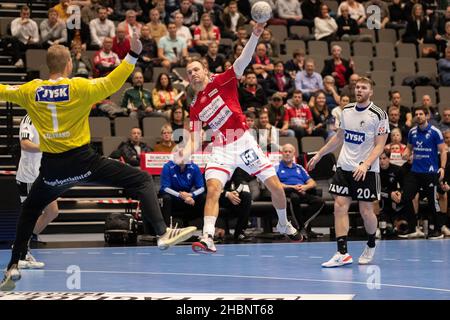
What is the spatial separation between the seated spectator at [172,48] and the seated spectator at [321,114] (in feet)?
9.17

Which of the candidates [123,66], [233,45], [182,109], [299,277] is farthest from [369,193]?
[233,45]

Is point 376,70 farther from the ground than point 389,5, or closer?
closer

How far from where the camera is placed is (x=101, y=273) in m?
9.15

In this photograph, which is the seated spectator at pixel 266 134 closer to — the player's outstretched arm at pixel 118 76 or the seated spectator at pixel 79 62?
the seated spectator at pixel 79 62

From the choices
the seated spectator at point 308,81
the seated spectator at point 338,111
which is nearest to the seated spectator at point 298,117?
the seated spectator at point 338,111

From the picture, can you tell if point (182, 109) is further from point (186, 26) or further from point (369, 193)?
point (369, 193)

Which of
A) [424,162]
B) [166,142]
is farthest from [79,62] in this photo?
[424,162]

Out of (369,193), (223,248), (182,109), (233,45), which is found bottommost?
(223,248)

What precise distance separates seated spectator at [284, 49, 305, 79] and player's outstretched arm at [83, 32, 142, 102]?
1094 cm

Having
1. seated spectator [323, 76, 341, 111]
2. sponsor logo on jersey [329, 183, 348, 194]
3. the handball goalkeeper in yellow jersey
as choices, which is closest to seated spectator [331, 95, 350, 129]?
seated spectator [323, 76, 341, 111]

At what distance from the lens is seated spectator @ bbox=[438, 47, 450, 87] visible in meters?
19.2

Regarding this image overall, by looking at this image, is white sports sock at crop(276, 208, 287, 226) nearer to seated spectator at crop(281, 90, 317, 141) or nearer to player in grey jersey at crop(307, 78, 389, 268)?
player in grey jersey at crop(307, 78, 389, 268)
